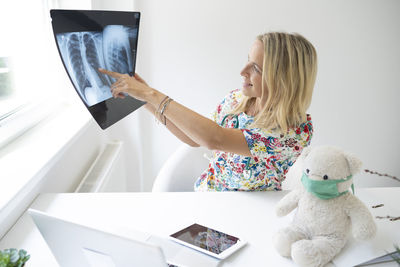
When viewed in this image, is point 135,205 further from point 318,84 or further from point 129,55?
point 318,84

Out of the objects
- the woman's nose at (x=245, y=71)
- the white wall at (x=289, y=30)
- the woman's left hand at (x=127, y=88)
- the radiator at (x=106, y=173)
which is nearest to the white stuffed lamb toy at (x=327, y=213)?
the woman's nose at (x=245, y=71)

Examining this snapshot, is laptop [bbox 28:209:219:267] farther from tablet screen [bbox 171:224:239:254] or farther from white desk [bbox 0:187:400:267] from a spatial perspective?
tablet screen [bbox 171:224:239:254]

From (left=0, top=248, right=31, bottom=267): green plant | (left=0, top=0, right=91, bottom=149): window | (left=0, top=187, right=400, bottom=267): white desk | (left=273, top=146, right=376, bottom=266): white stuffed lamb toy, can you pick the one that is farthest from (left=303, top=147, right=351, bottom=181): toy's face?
(left=0, top=0, right=91, bottom=149): window

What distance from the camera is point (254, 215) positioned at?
1.18 meters

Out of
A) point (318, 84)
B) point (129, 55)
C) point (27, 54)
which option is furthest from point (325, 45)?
point (27, 54)

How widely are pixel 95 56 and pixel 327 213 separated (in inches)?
30.1

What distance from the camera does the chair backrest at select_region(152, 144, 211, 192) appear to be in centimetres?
163

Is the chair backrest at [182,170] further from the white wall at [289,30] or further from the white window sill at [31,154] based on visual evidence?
the white wall at [289,30]

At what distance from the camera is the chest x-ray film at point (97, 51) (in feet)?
3.21

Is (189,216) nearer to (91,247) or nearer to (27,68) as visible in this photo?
(91,247)

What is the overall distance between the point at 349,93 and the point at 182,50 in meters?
1.12

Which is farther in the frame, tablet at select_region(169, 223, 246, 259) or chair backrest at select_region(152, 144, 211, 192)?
chair backrest at select_region(152, 144, 211, 192)

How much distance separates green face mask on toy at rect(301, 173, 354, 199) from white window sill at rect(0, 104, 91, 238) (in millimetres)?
793

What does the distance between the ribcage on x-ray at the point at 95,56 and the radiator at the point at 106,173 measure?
21.4 inches
